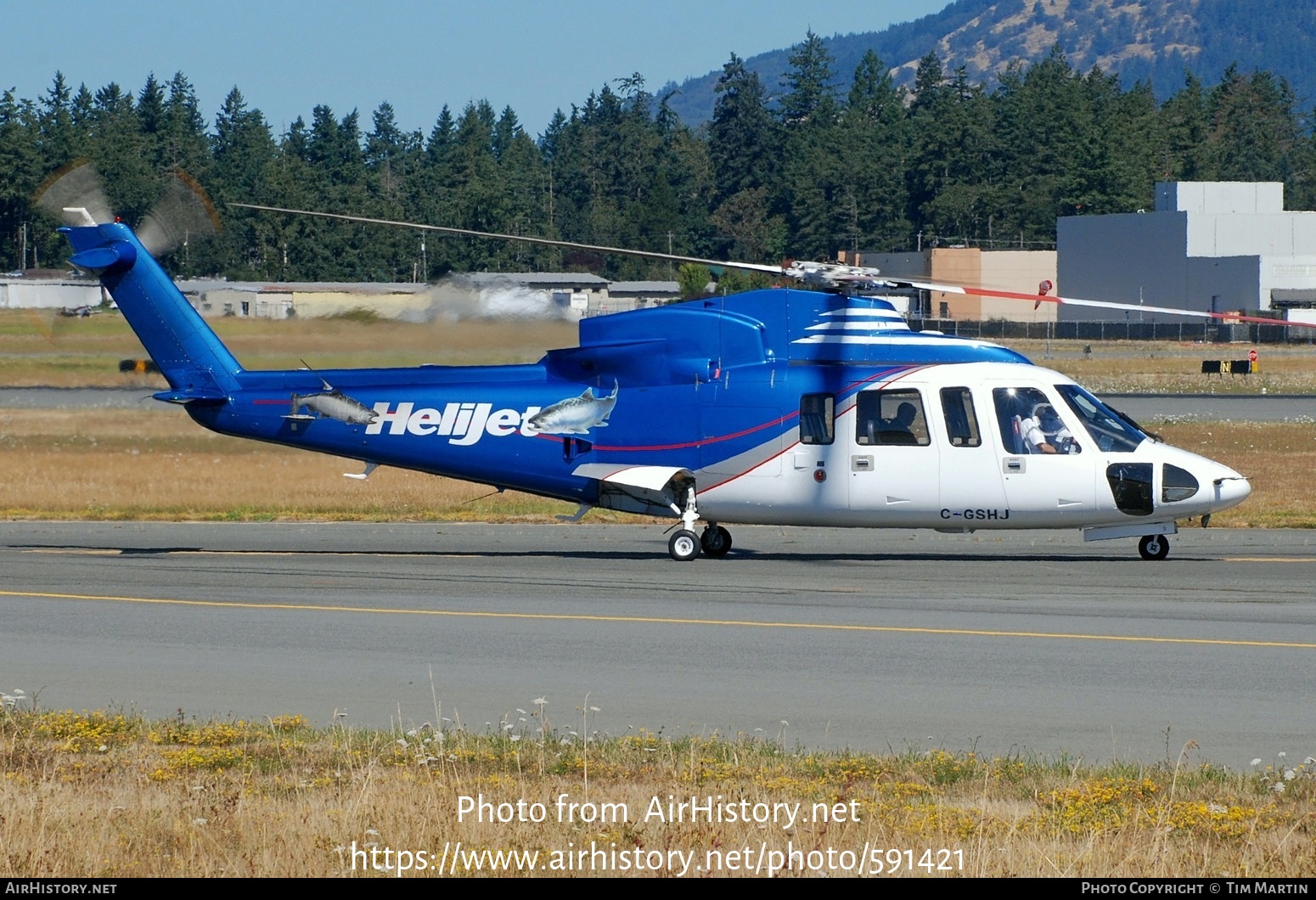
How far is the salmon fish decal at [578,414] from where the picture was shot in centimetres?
1906

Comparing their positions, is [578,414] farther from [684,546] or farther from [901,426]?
[901,426]

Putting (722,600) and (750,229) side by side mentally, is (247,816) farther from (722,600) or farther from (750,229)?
(750,229)

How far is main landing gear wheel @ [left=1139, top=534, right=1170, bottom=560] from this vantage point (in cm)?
1869

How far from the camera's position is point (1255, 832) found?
7375 mm

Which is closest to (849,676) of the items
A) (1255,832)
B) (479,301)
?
(1255,832)

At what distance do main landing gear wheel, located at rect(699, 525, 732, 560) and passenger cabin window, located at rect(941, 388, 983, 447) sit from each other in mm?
3067

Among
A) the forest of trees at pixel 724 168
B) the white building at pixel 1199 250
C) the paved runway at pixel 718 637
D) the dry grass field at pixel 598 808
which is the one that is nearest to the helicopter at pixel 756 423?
the paved runway at pixel 718 637

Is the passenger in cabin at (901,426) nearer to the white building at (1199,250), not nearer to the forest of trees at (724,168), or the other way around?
the forest of trees at (724,168)

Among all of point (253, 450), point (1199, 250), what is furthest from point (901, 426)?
point (1199, 250)

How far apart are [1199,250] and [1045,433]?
9343 cm

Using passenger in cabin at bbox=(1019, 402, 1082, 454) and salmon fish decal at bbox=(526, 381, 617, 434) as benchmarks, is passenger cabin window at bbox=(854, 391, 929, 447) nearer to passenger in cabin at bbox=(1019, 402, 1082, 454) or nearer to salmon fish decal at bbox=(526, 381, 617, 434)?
passenger in cabin at bbox=(1019, 402, 1082, 454)

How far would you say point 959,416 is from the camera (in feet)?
60.4

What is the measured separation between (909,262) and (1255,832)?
105 metres

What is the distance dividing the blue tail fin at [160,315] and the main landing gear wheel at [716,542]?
6.18 meters
